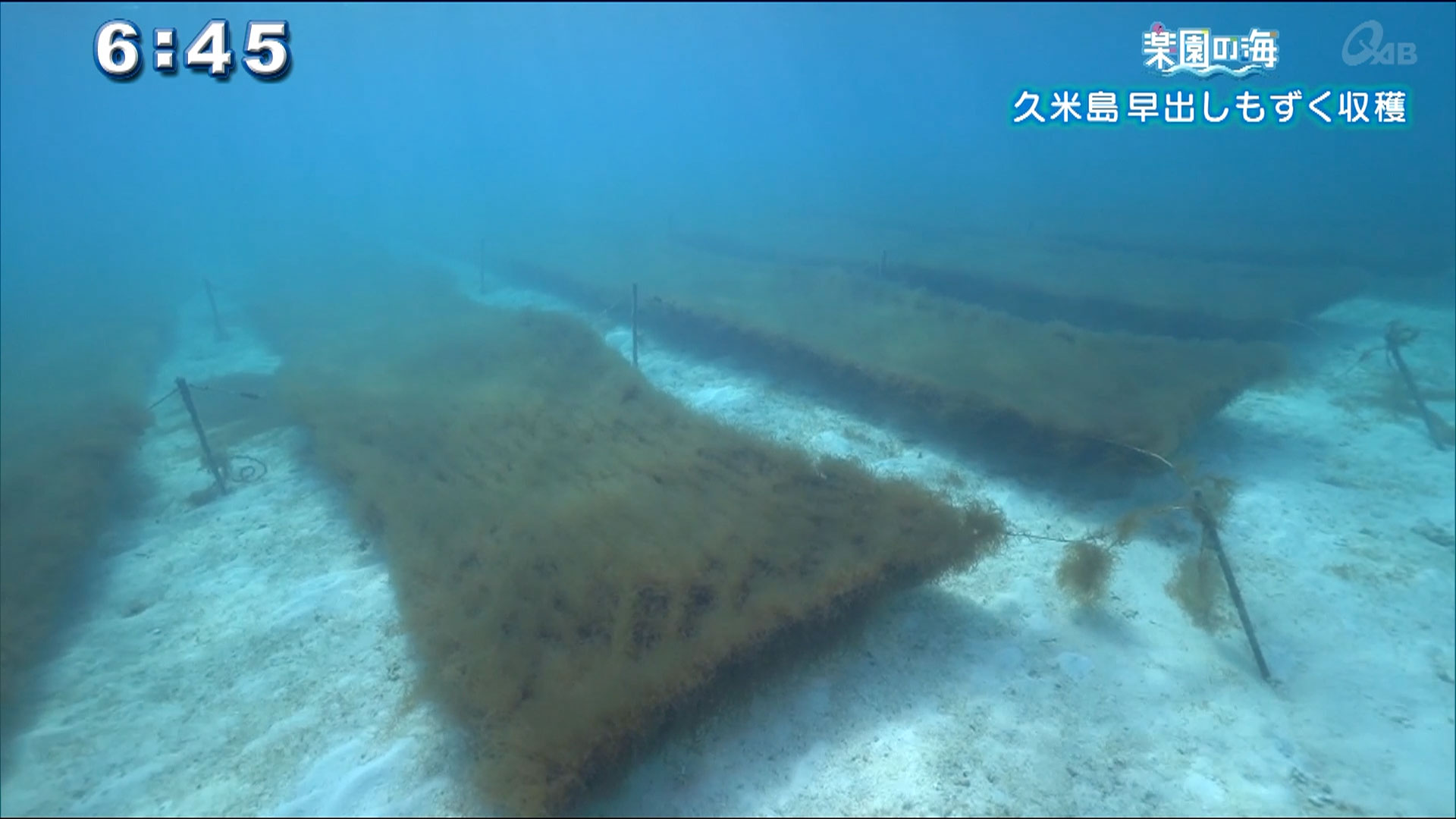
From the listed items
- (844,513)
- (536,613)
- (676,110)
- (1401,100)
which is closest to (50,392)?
(536,613)

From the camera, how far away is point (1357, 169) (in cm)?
3941

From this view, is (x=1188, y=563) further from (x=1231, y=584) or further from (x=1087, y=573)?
(x=1087, y=573)

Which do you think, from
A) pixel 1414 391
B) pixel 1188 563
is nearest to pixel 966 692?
pixel 1188 563

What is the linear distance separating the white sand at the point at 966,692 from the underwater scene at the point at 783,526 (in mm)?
42

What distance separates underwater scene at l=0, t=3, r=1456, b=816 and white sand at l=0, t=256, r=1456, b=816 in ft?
0.14

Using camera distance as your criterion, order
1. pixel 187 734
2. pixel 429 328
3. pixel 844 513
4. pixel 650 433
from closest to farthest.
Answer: pixel 187 734
pixel 844 513
pixel 650 433
pixel 429 328

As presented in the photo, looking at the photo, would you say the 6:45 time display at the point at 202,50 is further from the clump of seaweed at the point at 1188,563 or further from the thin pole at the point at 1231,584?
the thin pole at the point at 1231,584

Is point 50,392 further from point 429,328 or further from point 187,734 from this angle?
point 187,734

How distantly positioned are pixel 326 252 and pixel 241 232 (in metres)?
19.7

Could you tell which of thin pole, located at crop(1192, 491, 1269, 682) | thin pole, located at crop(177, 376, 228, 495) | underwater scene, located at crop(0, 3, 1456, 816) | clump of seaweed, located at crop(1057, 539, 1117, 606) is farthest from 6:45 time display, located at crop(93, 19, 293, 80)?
thin pole, located at crop(1192, 491, 1269, 682)

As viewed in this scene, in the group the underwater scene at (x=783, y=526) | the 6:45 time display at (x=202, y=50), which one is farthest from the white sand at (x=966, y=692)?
the 6:45 time display at (x=202, y=50)

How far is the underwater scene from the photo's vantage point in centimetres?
561

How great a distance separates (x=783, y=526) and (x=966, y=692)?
95.7 inches

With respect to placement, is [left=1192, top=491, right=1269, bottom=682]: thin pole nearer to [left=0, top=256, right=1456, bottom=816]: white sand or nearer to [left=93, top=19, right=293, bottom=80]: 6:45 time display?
[left=0, top=256, right=1456, bottom=816]: white sand
